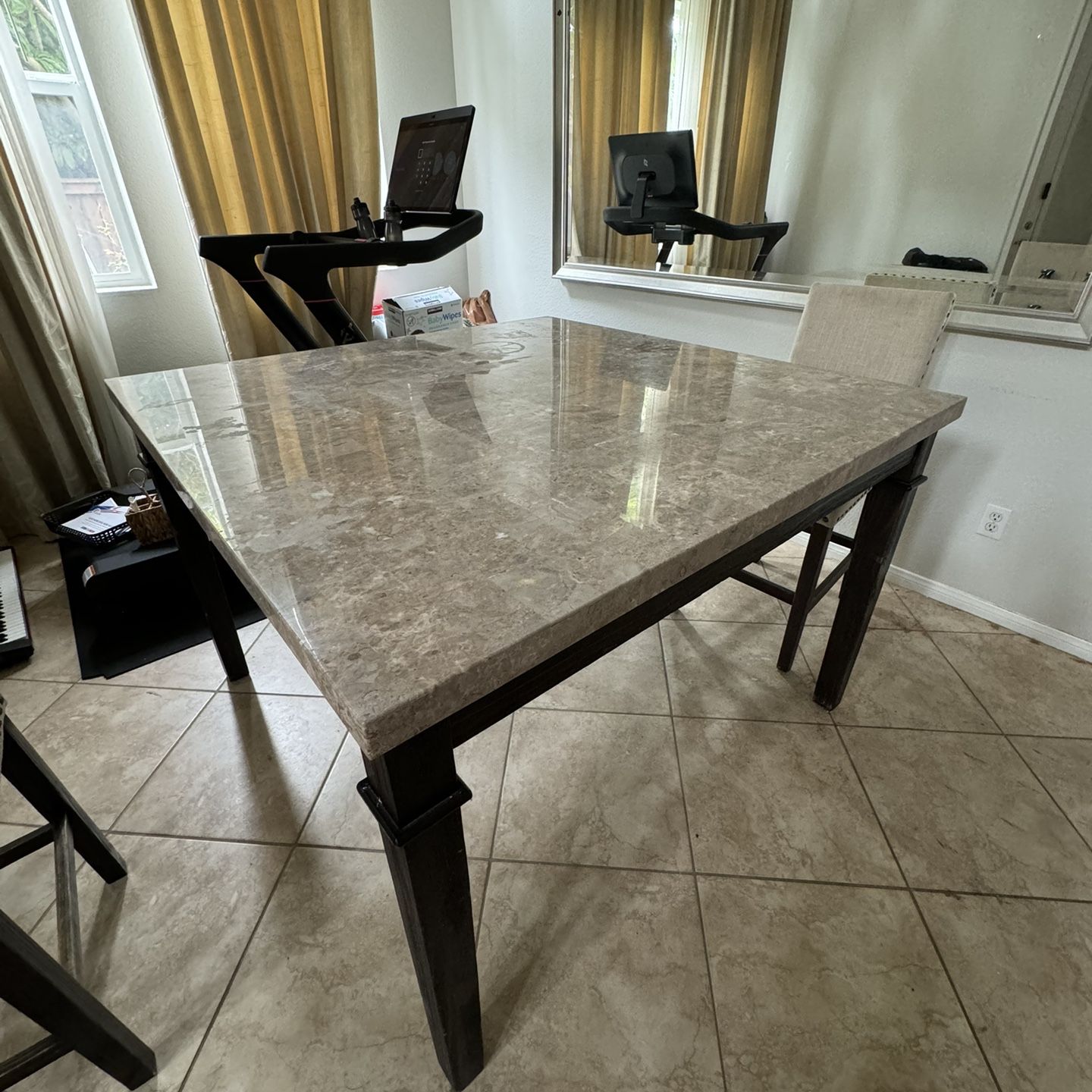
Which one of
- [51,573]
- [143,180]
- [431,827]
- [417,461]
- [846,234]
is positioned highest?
[143,180]

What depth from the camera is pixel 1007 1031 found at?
3.07ft

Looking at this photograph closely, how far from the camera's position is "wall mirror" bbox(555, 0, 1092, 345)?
150 cm

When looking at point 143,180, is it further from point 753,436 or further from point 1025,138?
point 1025,138

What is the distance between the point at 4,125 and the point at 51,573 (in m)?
1.58

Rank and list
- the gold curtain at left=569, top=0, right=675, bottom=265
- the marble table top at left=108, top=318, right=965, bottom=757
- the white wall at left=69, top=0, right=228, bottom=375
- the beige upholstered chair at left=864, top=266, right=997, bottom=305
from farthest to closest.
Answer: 1. the gold curtain at left=569, top=0, right=675, bottom=265
2. the white wall at left=69, top=0, right=228, bottom=375
3. the beige upholstered chair at left=864, top=266, right=997, bottom=305
4. the marble table top at left=108, top=318, right=965, bottom=757

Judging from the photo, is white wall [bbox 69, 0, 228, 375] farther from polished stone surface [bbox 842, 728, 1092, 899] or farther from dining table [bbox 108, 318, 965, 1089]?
polished stone surface [bbox 842, 728, 1092, 899]

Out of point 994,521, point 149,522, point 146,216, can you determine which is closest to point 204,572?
point 149,522

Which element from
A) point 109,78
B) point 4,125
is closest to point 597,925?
point 4,125

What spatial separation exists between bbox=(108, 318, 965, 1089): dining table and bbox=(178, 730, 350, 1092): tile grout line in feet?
1.36

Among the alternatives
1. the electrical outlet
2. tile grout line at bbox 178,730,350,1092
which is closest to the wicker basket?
tile grout line at bbox 178,730,350,1092

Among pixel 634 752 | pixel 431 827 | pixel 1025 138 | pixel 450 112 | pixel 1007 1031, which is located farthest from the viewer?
pixel 450 112

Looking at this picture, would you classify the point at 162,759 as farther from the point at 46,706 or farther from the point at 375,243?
the point at 375,243

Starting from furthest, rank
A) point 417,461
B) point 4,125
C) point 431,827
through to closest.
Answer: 1. point 4,125
2. point 417,461
3. point 431,827

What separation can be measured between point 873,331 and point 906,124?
3.20 feet
